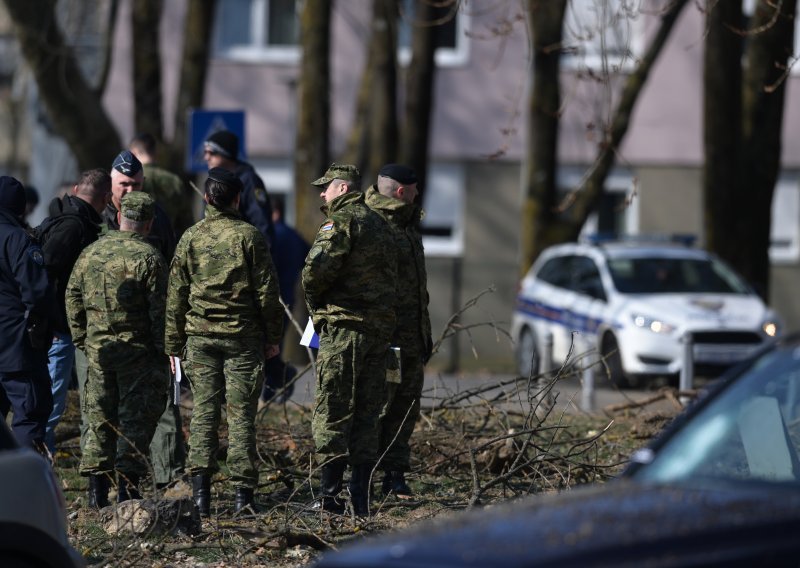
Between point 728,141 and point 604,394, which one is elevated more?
point 728,141

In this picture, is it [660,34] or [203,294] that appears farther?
[660,34]

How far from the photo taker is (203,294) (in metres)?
7.64

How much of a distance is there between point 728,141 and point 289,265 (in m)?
5.62

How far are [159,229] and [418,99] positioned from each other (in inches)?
373

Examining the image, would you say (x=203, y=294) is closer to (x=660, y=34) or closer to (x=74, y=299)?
(x=74, y=299)

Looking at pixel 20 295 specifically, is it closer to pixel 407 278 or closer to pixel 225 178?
pixel 225 178

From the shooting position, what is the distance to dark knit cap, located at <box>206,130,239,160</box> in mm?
9523

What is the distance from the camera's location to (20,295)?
810cm

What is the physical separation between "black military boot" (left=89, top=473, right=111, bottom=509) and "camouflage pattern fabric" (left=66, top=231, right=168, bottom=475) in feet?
0.24

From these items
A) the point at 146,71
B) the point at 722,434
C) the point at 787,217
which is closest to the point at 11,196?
the point at 722,434

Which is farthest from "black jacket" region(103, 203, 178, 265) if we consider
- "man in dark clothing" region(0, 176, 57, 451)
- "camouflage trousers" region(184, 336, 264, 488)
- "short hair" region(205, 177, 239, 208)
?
"camouflage trousers" region(184, 336, 264, 488)

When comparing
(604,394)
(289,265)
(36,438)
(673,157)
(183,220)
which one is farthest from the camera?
(673,157)

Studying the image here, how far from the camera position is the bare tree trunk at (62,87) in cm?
1489

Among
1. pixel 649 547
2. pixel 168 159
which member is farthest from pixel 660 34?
pixel 649 547
